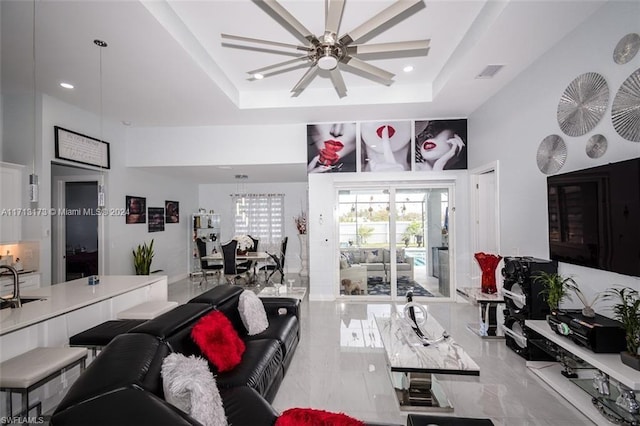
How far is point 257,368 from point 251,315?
2.34ft

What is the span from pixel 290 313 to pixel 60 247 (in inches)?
186

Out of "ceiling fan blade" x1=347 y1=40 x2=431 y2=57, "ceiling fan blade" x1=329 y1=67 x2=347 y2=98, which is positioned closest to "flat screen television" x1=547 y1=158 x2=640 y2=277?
"ceiling fan blade" x1=347 y1=40 x2=431 y2=57

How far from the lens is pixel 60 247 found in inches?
206

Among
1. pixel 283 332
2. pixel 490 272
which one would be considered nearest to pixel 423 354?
pixel 283 332

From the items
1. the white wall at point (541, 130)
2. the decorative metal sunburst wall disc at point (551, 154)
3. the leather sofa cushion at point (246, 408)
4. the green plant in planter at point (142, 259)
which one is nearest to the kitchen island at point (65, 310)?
the leather sofa cushion at point (246, 408)

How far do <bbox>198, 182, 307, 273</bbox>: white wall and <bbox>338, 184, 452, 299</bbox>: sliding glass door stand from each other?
2878mm

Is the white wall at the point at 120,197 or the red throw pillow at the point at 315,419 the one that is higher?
the white wall at the point at 120,197

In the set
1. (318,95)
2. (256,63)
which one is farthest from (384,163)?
(256,63)

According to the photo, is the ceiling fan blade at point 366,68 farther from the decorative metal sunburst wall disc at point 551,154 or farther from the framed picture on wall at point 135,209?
the framed picture on wall at point 135,209

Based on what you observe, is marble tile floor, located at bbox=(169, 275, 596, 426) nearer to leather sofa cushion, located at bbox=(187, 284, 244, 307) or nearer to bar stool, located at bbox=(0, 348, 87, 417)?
leather sofa cushion, located at bbox=(187, 284, 244, 307)

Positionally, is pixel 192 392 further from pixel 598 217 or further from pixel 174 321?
pixel 598 217

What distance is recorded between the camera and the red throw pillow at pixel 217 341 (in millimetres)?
2000

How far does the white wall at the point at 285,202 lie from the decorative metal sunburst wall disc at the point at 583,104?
6008 mm

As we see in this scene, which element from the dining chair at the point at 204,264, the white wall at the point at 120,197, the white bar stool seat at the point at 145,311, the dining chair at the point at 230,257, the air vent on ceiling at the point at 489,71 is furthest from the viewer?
the dining chair at the point at 204,264
